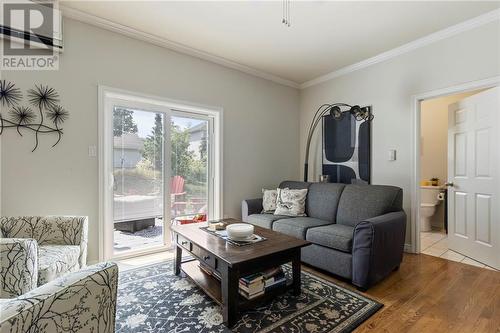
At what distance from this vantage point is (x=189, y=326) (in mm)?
1677

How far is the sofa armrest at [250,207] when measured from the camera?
351 cm

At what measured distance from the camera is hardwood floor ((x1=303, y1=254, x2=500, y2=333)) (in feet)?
5.60

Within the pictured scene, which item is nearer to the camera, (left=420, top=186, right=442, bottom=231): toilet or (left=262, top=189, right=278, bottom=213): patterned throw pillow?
(left=262, top=189, right=278, bottom=213): patterned throw pillow

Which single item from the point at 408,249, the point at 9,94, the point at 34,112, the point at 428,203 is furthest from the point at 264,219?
the point at 428,203

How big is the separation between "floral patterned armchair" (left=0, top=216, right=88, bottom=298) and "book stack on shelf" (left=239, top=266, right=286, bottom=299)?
131 cm

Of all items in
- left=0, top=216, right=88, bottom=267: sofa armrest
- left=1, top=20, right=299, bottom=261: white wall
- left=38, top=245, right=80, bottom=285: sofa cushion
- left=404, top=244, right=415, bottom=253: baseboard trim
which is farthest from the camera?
left=404, top=244, right=415, bottom=253: baseboard trim

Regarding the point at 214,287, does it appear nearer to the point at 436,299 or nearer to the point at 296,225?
the point at 296,225

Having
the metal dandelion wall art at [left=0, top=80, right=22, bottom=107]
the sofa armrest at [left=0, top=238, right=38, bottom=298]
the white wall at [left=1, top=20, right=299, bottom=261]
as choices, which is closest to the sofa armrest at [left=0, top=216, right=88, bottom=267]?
the white wall at [left=1, top=20, right=299, bottom=261]

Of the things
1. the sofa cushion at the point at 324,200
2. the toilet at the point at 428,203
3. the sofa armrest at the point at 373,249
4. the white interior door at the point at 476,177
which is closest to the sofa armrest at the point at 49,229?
the sofa armrest at the point at 373,249

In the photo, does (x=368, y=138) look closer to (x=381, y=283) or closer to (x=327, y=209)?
(x=327, y=209)

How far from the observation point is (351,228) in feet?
8.45

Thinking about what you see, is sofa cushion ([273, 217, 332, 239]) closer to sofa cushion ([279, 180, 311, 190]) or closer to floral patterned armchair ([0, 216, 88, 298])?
sofa cushion ([279, 180, 311, 190])

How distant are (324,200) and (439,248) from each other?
175cm

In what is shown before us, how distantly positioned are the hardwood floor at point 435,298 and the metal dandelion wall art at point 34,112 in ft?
5.35
